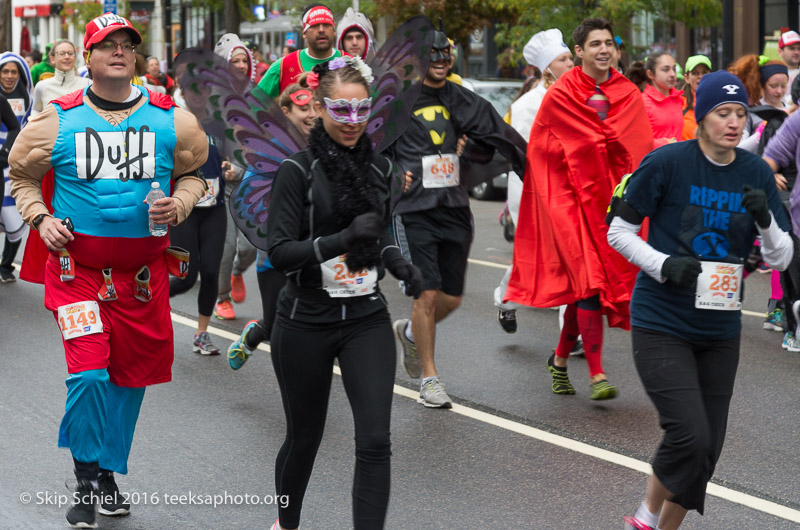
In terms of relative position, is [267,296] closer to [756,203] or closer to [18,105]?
[756,203]

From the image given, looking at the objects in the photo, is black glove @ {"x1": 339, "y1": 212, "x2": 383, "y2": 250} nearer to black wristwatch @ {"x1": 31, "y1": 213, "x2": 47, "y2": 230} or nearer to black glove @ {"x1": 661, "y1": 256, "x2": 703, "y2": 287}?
black glove @ {"x1": 661, "y1": 256, "x2": 703, "y2": 287}

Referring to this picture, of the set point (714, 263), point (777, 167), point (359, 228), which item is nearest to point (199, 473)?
point (359, 228)

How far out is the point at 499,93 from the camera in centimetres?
1867

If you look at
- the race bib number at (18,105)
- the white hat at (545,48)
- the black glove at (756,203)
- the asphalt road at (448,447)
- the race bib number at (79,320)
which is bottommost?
the asphalt road at (448,447)

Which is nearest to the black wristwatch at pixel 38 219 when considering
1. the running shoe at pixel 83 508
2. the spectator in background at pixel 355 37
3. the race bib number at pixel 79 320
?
the race bib number at pixel 79 320

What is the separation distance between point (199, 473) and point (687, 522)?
222 cm

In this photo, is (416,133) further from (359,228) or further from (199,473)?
(359,228)

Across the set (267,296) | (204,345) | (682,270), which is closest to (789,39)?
(204,345)

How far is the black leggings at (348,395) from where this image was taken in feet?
13.5

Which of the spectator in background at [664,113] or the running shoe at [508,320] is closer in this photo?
the running shoe at [508,320]

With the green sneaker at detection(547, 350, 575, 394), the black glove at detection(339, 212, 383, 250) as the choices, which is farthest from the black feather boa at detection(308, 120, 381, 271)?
the green sneaker at detection(547, 350, 575, 394)

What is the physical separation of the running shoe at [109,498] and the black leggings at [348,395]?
0.97 metres

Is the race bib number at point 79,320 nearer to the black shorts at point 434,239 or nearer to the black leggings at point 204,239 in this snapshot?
the black shorts at point 434,239

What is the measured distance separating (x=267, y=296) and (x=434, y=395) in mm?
1127
